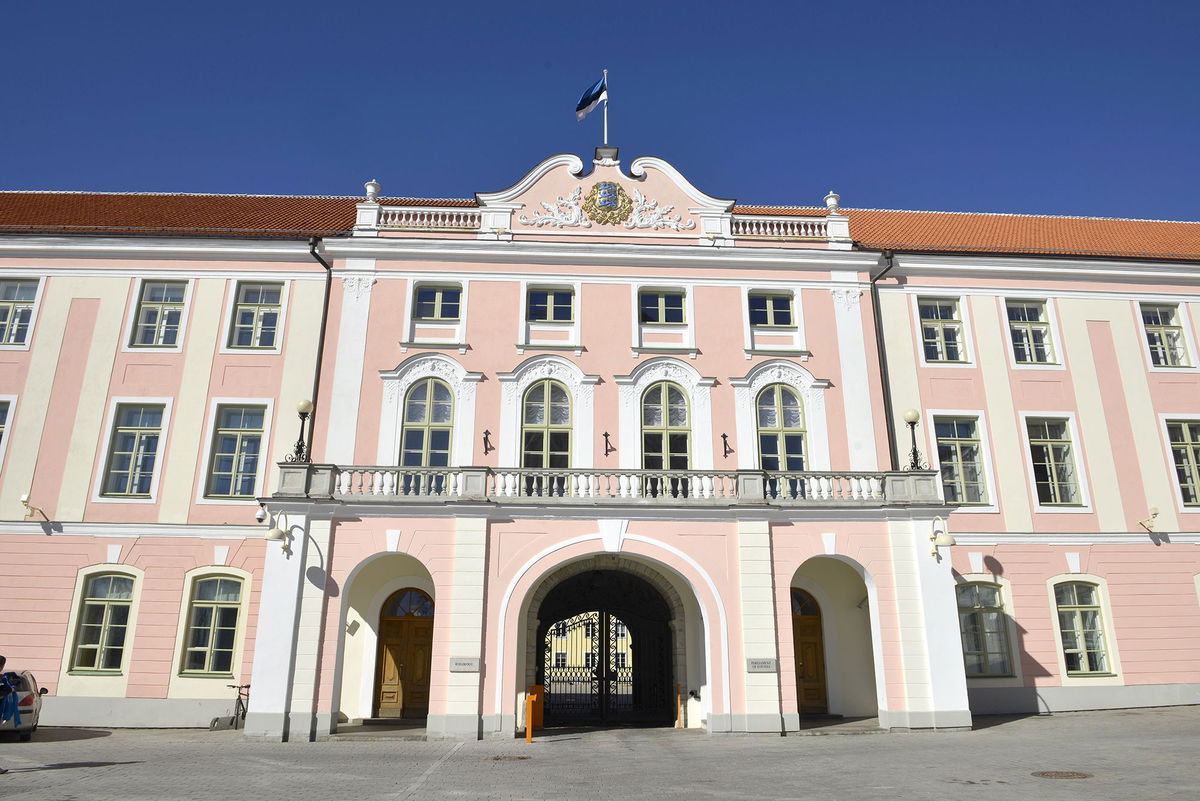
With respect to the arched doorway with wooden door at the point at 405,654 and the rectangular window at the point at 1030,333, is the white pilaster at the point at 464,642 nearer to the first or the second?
the arched doorway with wooden door at the point at 405,654

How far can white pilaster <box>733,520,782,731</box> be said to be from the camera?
51.2ft

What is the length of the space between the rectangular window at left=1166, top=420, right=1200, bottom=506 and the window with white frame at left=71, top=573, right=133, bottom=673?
81.7 feet

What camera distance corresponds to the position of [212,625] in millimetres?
18062

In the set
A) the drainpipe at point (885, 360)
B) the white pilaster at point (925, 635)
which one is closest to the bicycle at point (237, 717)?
the white pilaster at point (925, 635)

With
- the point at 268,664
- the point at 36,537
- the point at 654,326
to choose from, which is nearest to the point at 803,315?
the point at 654,326

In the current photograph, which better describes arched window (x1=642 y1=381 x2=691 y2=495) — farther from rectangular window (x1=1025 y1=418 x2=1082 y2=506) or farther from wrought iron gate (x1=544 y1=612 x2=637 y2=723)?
rectangular window (x1=1025 y1=418 x2=1082 y2=506)

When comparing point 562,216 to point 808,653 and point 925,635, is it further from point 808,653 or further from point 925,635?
point 925,635

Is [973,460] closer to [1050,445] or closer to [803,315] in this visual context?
[1050,445]

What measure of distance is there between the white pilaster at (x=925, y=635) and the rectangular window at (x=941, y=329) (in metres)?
6.07

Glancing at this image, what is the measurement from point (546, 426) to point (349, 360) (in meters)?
4.92

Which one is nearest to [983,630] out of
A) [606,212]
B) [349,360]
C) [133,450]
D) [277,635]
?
[606,212]

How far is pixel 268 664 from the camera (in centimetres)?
1527

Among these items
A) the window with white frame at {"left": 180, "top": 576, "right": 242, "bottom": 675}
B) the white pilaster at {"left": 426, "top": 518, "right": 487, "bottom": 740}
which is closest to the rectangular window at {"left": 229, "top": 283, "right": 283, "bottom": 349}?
the window with white frame at {"left": 180, "top": 576, "right": 242, "bottom": 675}

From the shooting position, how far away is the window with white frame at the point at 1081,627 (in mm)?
19047
